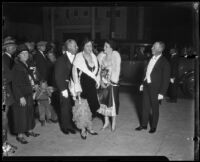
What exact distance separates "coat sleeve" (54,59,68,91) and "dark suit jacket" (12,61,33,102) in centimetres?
55

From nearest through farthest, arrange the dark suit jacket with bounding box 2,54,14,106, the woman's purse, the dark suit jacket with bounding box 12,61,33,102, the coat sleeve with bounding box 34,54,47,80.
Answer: the dark suit jacket with bounding box 2,54,14,106
the dark suit jacket with bounding box 12,61,33,102
the woman's purse
the coat sleeve with bounding box 34,54,47,80

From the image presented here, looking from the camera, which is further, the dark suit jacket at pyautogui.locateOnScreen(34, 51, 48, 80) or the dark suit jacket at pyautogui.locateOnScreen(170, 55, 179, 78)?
the dark suit jacket at pyautogui.locateOnScreen(170, 55, 179, 78)

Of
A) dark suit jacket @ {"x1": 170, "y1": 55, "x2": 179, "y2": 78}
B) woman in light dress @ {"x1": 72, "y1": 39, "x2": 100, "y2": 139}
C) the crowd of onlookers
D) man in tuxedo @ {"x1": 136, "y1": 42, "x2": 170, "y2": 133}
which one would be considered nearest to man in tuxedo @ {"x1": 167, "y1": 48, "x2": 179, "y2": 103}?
dark suit jacket @ {"x1": 170, "y1": 55, "x2": 179, "y2": 78}

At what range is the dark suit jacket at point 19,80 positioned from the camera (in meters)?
4.31

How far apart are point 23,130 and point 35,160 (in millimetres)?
884

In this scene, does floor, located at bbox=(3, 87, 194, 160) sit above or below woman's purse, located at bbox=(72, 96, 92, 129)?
below

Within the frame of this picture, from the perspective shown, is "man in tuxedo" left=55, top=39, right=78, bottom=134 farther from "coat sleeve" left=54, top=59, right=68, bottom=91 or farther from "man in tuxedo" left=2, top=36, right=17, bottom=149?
"man in tuxedo" left=2, top=36, right=17, bottom=149

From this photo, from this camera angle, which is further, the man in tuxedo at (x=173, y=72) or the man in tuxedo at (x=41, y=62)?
the man in tuxedo at (x=173, y=72)

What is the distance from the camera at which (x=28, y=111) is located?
4.57 meters

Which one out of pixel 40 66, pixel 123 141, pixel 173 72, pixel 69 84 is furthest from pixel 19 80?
pixel 173 72

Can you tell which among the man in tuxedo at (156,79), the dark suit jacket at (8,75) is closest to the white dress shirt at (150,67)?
the man in tuxedo at (156,79)

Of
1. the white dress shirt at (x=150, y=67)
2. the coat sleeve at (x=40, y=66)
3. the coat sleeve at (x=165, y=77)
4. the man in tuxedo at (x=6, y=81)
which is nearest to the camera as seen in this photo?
the man in tuxedo at (x=6, y=81)

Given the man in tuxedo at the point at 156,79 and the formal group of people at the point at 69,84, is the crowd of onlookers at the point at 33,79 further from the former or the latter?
the man in tuxedo at the point at 156,79

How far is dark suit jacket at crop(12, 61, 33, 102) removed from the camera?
4.31 meters
